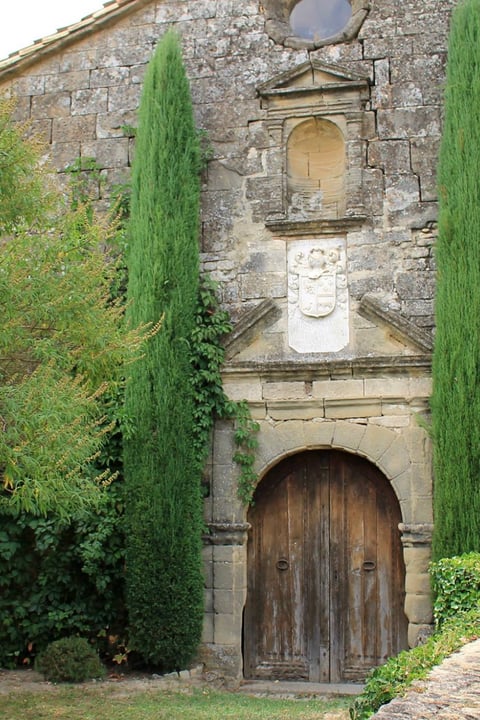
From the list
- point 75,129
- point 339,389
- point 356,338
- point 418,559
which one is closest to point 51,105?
point 75,129

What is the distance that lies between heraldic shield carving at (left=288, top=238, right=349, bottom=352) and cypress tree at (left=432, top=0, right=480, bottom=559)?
88 cm

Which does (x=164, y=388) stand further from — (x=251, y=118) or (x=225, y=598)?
(x=251, y=118)

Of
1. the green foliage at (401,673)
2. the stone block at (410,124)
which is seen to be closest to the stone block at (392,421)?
the stone block at (410,124)

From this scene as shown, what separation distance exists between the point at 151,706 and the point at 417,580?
98.6 inches

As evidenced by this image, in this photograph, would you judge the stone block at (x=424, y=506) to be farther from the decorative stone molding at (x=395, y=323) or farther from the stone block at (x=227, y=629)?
the stone block at (x=227, y=629)

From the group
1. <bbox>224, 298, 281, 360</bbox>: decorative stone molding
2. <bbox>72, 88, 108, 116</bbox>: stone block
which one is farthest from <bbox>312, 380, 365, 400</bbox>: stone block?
<bbox>72, 88, 108, 116</bbox>: stone block

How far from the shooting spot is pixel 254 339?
28.2 ft

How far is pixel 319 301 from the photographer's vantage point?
27.9 feet

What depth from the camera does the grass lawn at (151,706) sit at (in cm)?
652

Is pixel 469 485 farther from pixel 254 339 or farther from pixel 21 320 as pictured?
pixel 21 320

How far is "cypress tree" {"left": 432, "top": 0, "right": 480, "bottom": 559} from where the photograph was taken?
25.1ft

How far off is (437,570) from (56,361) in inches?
134

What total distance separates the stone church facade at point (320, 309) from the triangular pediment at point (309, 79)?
0.7 inches

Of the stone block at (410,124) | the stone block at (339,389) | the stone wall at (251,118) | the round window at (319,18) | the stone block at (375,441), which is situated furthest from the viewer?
the round window at (319,18)
